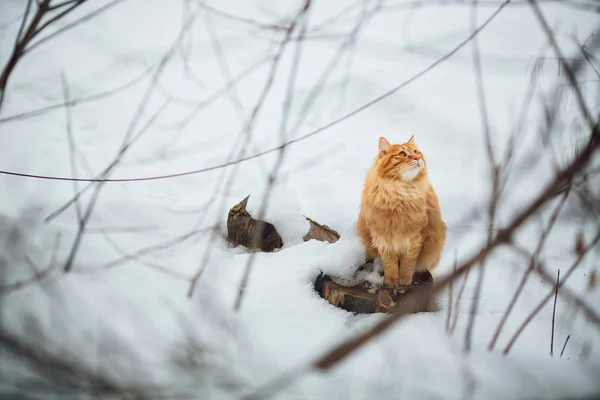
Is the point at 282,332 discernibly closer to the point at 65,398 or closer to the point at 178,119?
the point at 65,398

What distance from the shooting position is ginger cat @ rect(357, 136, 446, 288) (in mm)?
2041

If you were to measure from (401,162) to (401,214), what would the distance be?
34 centimetres

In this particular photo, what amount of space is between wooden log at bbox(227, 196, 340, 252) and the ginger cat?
99cm

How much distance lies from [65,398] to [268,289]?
1348 millimetres

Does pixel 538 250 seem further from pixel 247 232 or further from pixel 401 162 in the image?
pixel 247 232

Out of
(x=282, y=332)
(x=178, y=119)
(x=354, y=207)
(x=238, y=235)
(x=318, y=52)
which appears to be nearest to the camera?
(x=282, y=332)

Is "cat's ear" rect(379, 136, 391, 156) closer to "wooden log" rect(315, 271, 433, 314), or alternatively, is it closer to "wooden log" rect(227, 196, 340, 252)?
"wooden log" rect(315, 271, 433, 314)

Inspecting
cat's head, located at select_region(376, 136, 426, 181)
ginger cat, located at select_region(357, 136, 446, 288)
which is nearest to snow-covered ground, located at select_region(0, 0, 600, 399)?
ginger cat, located at select_region(357, 136, 446, 288)

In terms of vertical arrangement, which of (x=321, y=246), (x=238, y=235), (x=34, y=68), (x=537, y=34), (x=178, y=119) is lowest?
(x=321, y=246)

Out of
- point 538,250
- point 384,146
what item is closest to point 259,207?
point 384,146

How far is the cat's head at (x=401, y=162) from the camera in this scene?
81.0 inches

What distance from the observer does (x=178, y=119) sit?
16.4 feet

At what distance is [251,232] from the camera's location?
3.05 metres

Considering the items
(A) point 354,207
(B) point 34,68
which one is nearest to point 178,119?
(B) point 34,68
